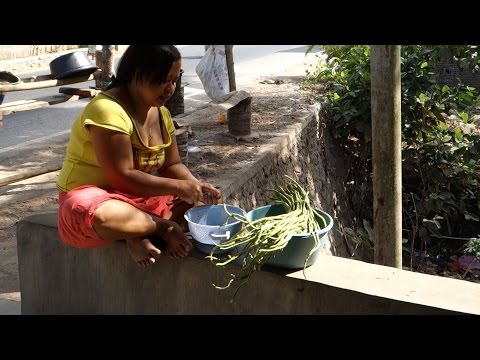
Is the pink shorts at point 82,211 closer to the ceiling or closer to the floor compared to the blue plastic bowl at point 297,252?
closer to the ceiling

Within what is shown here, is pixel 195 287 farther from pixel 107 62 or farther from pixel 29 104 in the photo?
pixel 107 62

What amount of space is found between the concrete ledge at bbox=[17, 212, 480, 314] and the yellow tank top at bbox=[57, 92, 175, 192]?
1.15 ft

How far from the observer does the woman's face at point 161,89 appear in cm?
293

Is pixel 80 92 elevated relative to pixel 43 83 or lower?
lower

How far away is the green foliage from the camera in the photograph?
22.6ft

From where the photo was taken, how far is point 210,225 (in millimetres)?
3027

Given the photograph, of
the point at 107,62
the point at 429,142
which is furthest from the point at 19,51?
the point at 429,142

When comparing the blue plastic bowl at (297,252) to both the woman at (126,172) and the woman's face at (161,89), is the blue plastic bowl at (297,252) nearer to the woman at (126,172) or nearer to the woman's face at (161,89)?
the woman at (126,172)

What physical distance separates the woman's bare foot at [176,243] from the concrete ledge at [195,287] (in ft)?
0.17

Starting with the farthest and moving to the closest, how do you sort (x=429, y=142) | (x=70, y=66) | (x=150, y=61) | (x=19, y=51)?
(x=19, y=51) < (x=429, y=142) < (x=70, y=66) < (x=150, y=61)

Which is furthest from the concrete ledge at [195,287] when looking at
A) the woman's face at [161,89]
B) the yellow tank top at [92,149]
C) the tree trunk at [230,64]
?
the tree trunk at [230,64]

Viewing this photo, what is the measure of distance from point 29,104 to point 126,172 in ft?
10.1
